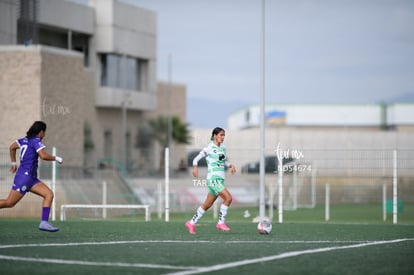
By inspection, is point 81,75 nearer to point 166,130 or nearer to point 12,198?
point 166,130

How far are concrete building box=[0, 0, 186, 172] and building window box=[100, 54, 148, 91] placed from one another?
0.07 metres

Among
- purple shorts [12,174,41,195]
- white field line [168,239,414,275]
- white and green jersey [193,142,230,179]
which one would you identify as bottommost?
white field line [168,239,414,275]

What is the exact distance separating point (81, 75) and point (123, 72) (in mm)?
17903

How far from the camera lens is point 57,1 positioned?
187 feet

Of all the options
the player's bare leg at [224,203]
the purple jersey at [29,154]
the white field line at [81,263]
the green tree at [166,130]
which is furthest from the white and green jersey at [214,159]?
the green tree at [166,130]

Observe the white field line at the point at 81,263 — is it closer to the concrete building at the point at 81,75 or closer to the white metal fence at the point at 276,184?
the white metal fence at the point at 276,184

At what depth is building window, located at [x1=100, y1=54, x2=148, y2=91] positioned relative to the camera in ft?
206

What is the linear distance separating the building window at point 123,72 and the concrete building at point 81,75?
7 cm

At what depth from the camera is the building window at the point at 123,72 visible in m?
62.8

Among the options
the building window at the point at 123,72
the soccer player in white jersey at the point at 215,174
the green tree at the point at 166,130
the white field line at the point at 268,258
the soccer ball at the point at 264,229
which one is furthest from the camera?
the green tree at the point at 166,130

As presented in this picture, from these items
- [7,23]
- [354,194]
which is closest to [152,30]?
[7,23]

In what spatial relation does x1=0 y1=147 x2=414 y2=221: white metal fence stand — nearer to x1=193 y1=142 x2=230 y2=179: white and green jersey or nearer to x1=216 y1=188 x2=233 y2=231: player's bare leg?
x1=216 y1=188 x2=233 y2=231: player's bare leg

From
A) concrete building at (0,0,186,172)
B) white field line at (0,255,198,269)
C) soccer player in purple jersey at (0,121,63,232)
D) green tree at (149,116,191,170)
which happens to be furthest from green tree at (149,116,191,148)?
white field line at (0,255,198,269)

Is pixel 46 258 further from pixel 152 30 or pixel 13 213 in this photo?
pixel 152 30
